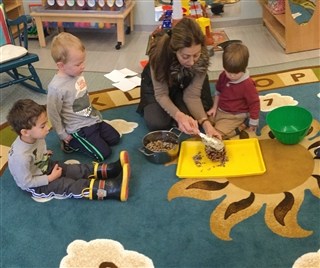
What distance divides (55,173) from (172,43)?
2.44 ft

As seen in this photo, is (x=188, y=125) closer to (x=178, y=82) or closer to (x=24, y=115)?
(x=178, y=82)

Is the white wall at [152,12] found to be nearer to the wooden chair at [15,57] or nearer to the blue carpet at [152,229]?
the wooden chair at [15,57]

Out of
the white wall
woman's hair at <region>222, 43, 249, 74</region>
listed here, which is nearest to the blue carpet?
woman's hair at <region>222, 43, 249, 74</region>

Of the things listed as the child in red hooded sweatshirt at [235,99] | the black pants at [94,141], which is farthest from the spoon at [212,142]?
the black pants at [94,141]

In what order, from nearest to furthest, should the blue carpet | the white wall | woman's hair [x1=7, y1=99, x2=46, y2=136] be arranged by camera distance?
the blue carpet < woman's hair [x1=7, y1=99, x2=46, y2=136] < the white wall

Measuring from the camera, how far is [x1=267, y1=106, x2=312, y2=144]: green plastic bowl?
6.17 feet

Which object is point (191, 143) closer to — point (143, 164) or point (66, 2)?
point (143, 164)

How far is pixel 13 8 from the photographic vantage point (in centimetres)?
348

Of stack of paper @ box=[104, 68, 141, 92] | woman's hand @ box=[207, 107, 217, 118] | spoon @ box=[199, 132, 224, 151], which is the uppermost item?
spoon @ box=[199, 132, 224, 151]

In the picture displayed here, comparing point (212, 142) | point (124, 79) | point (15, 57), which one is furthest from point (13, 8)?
point (212, 142)

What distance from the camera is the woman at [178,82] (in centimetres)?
175

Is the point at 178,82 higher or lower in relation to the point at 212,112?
higher

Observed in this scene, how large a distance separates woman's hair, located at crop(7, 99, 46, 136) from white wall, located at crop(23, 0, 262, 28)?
2114 mm

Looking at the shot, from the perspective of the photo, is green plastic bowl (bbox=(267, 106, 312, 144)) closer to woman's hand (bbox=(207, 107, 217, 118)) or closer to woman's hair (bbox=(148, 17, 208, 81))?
woman's hand (bbox=(207, 107, 217, 118))
